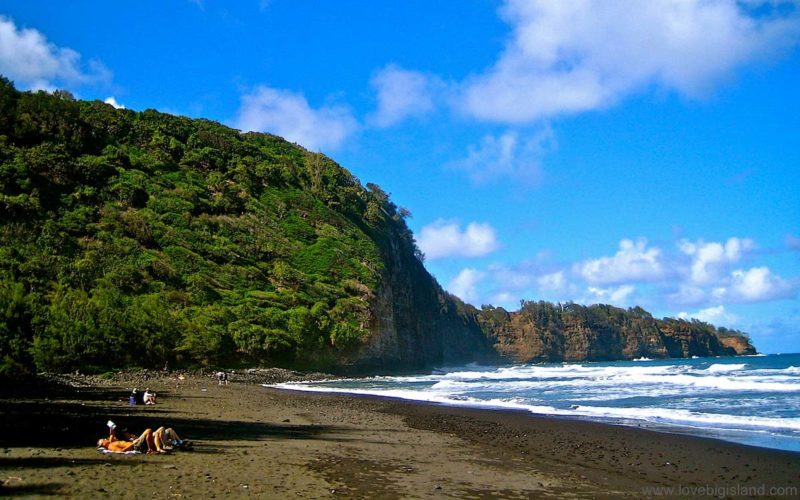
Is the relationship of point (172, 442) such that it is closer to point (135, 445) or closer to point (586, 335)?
point (135, 445)

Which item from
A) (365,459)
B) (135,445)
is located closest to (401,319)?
(365,459)

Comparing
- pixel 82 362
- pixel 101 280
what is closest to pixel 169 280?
pixel 101 280

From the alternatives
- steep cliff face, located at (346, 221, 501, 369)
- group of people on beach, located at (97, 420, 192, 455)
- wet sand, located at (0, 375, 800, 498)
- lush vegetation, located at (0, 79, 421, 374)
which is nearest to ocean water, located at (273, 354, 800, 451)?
wet sand, located at (0, 375, 800, 498)

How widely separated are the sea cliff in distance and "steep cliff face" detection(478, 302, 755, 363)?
5936 centimetres

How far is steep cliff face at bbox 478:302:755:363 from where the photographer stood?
138m

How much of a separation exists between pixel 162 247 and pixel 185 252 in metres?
2.00

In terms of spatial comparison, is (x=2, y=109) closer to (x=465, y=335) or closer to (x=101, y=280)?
(x=101, y=280)

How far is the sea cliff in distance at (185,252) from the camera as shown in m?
36.0

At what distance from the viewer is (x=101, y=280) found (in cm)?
3959

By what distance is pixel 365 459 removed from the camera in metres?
11.2

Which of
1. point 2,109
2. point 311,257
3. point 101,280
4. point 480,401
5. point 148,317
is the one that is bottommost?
point 480,401

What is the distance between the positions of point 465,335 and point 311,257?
7422cm

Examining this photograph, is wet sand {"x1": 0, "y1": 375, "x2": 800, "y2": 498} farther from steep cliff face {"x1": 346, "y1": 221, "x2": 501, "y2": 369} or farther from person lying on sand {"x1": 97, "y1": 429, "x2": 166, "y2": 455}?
steep cliff face {"x1": 346, "y1": 221, "x2": 501, "y2": 369}

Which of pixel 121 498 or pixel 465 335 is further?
pixel 465 335
